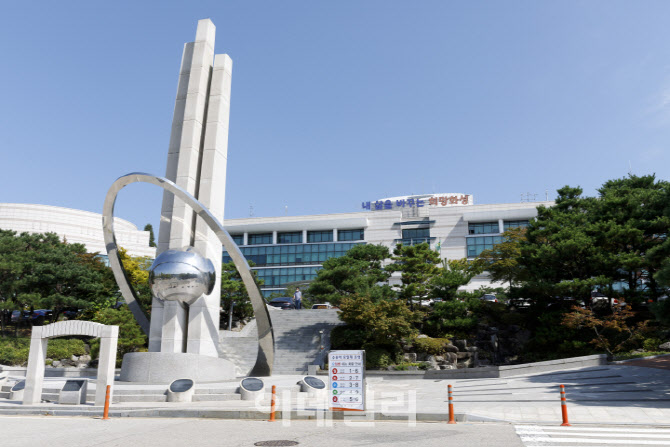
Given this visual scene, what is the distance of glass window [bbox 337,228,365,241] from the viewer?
73375mm

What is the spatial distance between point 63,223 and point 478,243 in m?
67.5

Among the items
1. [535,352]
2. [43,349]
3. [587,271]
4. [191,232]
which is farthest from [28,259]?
[587,271]

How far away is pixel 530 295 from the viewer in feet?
95.5

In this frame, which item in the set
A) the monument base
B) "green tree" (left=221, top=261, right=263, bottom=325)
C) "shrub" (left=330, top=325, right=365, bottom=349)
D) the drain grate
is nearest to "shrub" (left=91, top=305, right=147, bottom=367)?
the monument base

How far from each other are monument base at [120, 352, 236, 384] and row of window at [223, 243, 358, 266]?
175ft

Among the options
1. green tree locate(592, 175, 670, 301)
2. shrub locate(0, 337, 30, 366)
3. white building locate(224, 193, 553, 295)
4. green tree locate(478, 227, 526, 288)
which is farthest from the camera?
white building locate(224, 193, 553, 295)

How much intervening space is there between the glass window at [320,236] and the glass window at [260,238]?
20.5ft

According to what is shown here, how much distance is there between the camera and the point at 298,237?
2972 inches

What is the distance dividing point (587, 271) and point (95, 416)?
81.6ft

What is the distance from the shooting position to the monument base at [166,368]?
61.6 ft

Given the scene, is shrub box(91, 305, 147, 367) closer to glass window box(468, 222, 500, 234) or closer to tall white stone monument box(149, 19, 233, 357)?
tall white stone monument box(149, 19, 233, 357)

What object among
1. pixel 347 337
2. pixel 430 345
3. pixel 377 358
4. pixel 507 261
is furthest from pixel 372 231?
pixel 377 358

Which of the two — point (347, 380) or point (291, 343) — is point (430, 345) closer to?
point (291, 343)

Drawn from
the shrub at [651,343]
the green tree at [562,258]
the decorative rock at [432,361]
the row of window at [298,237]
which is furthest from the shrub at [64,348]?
the row of window at [298,237]
